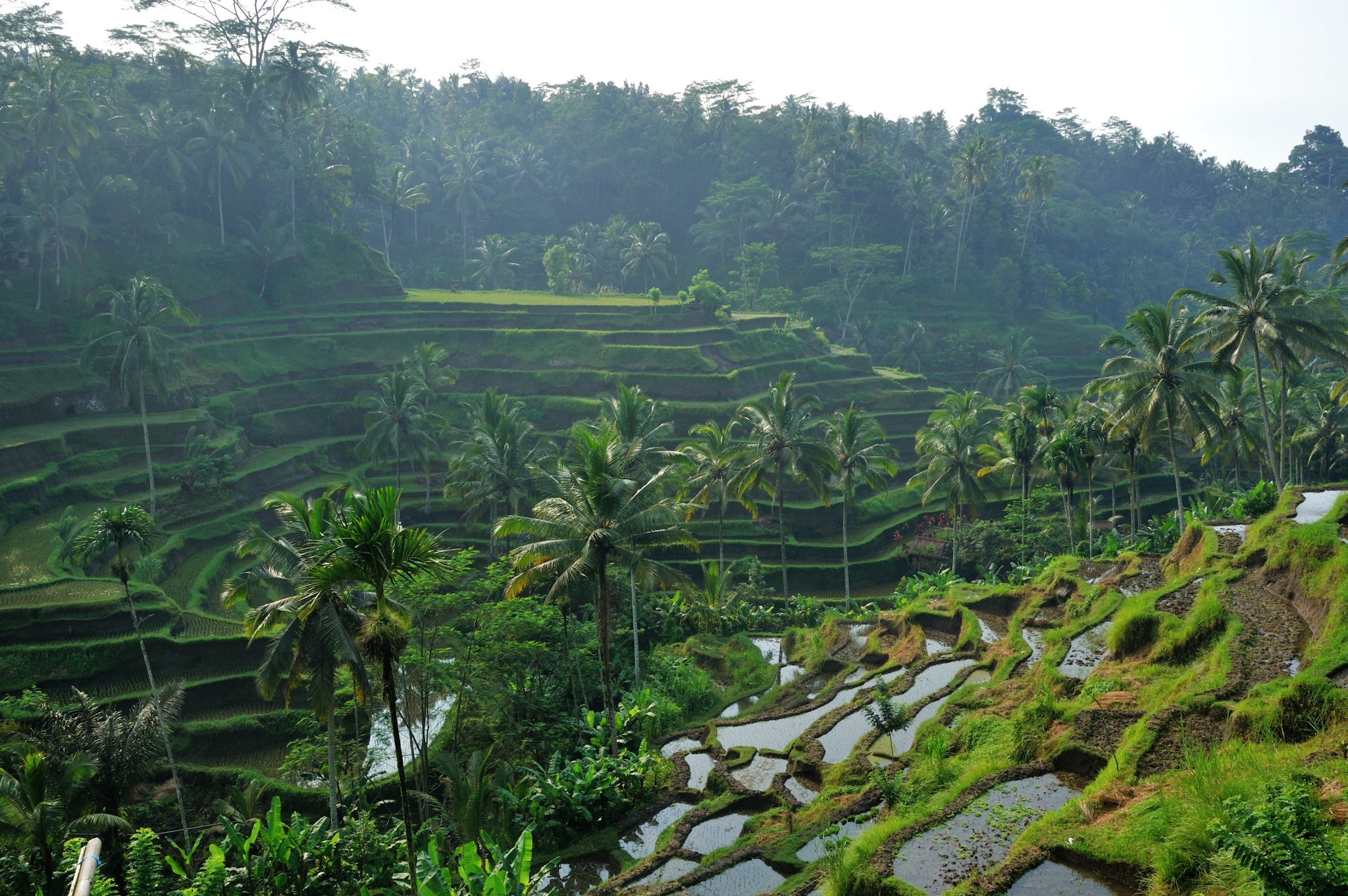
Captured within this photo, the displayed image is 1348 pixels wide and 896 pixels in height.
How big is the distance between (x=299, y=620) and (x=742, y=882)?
35.4 ft

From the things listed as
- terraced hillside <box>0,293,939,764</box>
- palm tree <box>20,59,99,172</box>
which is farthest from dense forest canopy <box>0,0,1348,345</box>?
terraced hillside <box>0,293,939,764</box>

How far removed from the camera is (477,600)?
91.7 ft

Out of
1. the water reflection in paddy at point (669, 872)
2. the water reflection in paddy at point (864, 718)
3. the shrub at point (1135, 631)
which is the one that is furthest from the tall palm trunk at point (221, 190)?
the shrub at point (1135, 631)

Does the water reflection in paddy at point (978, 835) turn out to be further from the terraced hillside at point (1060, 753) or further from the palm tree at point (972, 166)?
the palm tree at point (972, 166)

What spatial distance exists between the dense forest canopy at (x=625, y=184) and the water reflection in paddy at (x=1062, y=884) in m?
59.6

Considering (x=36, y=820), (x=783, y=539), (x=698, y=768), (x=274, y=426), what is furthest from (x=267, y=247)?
(x=698, y=768)

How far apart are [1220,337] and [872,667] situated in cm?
1677

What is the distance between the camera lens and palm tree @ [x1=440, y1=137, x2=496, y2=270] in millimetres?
93438

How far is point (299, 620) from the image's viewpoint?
2002 centimetres

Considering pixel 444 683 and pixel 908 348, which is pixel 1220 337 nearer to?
pixel 444 683

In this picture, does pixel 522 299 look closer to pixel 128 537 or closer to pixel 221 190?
pixel 221 190

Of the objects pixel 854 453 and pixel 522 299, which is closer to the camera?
pixel 854 453

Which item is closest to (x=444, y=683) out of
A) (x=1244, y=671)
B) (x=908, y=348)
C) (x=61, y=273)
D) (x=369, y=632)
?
(x=369, y=632)

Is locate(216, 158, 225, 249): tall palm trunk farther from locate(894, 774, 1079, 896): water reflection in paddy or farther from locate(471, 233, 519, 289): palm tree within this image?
locate(894, 774, 1079, 896): water reflection in paddy
